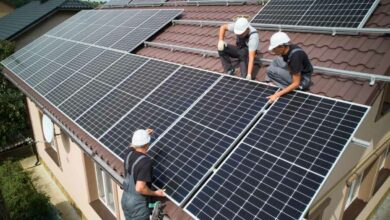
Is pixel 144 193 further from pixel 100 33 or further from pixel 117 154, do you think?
pixel 100 33

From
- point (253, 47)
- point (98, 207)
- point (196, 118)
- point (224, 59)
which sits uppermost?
point (253, 47)

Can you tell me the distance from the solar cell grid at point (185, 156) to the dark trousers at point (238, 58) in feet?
6.59

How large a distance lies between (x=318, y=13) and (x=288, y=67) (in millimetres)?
3027

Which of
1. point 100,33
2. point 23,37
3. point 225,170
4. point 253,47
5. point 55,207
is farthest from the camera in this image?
point 23,37

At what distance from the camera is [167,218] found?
198 inches

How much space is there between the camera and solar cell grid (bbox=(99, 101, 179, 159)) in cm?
631

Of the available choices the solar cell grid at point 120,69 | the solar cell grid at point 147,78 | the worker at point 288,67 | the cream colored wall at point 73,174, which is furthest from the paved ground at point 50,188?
the worker at point 288,67

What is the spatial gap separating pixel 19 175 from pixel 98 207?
476 cm

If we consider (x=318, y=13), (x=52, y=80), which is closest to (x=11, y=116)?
(x=52, y=80)

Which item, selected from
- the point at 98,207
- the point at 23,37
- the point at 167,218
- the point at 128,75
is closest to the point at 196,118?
the point at 167,218

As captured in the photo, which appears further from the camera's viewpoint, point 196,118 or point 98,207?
point 98,207

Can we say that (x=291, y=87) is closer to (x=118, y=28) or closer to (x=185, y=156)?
(x=185, y=156)

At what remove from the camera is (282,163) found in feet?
15.0

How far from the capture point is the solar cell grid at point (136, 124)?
6309 millimetres
